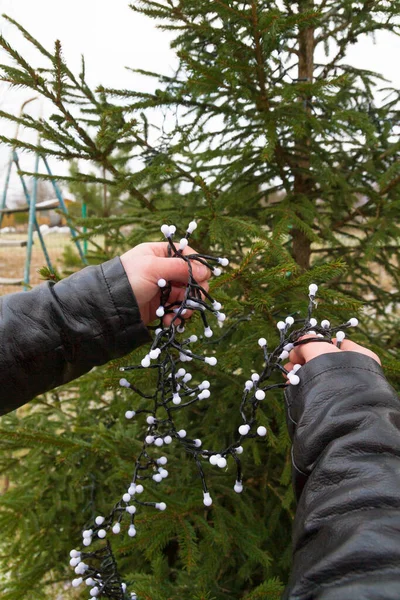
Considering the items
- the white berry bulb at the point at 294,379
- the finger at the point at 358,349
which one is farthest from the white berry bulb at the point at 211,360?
the finger at the point at 358,349

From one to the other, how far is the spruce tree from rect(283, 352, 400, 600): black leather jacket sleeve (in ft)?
1.62

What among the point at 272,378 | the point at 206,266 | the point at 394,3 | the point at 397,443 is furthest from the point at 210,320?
the point at 394,3

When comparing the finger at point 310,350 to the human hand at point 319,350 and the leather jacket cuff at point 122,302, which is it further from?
the leather jacket cuff at point 122,302

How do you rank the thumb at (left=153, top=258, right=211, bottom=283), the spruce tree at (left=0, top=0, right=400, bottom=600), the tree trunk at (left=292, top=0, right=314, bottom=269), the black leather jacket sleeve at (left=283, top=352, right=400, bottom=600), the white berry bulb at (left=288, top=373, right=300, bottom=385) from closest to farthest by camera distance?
the black leather jacket sleeve at (left=283, top=352, right=400, bottom=600), the white berry bulb at (left=288, top=373, right=300, bottom=385), the thumb at (left=153, top=258, right=211, bottom=283), the spruce tree at (left=0, top=0, right=400, bottom=600), the tree trunk at (left=292, top=0, right=314, bottom=269)

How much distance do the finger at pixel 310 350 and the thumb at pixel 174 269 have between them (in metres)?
0.31

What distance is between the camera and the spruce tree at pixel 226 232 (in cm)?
159

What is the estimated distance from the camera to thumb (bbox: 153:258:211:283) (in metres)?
1.06

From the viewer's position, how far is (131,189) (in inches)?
76.4

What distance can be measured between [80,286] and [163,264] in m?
0.23

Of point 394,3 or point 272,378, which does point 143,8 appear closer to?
point 394,3

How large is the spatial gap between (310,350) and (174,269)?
39 cm

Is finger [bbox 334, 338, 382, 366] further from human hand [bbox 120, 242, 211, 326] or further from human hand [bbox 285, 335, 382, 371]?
human hand [bbox 120, 242, 211, 326]

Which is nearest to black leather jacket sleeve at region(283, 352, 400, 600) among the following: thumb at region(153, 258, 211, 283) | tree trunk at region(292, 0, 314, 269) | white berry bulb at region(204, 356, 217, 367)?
white berry bulb at region(204, 356, 217, 367)

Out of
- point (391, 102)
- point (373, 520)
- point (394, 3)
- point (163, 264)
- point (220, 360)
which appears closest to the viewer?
point (373, 520)
